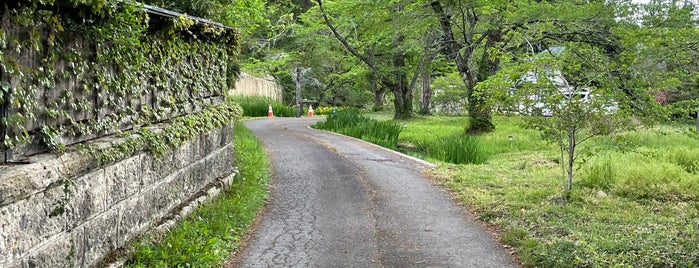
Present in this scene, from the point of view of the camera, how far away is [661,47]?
8.60 meters

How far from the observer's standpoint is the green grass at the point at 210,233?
17.3ft

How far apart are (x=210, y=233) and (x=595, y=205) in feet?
16.7

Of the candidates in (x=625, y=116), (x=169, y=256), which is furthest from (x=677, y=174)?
(x=169, y=256)

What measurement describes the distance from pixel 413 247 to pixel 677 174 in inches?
224

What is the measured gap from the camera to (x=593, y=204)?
8180 mm

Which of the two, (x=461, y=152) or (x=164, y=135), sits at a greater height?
(x=164, y=135)

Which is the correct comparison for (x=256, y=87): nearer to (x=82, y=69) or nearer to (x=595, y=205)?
(x=595, y=205)

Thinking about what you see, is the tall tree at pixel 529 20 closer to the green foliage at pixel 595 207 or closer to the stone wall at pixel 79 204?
the green foliage at pixel 595 207

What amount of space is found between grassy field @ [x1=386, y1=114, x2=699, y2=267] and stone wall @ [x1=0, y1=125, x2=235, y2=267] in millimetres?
3664

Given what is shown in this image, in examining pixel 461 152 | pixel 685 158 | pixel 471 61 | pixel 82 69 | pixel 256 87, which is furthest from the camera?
pixel 256 87

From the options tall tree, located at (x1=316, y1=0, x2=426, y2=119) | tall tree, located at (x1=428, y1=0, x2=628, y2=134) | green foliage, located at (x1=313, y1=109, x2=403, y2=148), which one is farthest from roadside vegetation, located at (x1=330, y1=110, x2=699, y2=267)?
tall tree, located at (x1=316, y1=0, x2=426, y2=119)

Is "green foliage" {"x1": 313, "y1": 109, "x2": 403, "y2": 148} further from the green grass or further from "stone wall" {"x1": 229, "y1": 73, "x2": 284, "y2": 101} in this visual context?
"stone wall" {"x1": 229, "y1": 73, "x2": 284, "y2": 101}

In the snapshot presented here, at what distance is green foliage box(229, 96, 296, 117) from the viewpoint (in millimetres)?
28919

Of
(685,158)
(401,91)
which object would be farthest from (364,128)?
(401,91)
